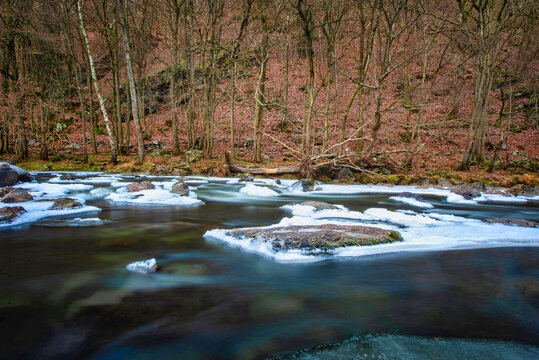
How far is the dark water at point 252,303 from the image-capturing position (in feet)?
6.51

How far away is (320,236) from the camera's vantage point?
3.76 meters

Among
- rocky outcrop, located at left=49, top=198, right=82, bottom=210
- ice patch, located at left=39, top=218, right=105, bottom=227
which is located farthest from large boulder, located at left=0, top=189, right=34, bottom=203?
ice patch, located at left=39, top=218, right=105, bottom=227

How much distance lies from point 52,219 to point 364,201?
282 inches

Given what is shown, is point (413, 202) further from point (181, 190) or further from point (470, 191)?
point (181, 190)

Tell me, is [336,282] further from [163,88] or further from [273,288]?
[163,88]

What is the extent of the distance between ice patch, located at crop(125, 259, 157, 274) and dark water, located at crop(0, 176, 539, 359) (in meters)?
0.10

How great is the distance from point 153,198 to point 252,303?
Result: 5.47 m

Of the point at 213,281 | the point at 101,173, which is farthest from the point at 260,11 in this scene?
the point at 213,281

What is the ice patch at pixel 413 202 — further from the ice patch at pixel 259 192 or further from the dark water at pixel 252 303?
the ice patch at pixel 259 192

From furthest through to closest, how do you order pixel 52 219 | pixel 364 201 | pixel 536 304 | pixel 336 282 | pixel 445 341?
pixel 364 201
pixel 52 219
pixel 336 282
pixel 536 304
pixel 445 341

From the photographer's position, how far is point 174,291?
2.79 m

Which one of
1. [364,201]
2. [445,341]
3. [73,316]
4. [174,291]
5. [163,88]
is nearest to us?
[445,341]

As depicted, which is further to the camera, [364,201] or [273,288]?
[364,201]

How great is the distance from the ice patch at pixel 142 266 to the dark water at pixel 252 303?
0.10m
